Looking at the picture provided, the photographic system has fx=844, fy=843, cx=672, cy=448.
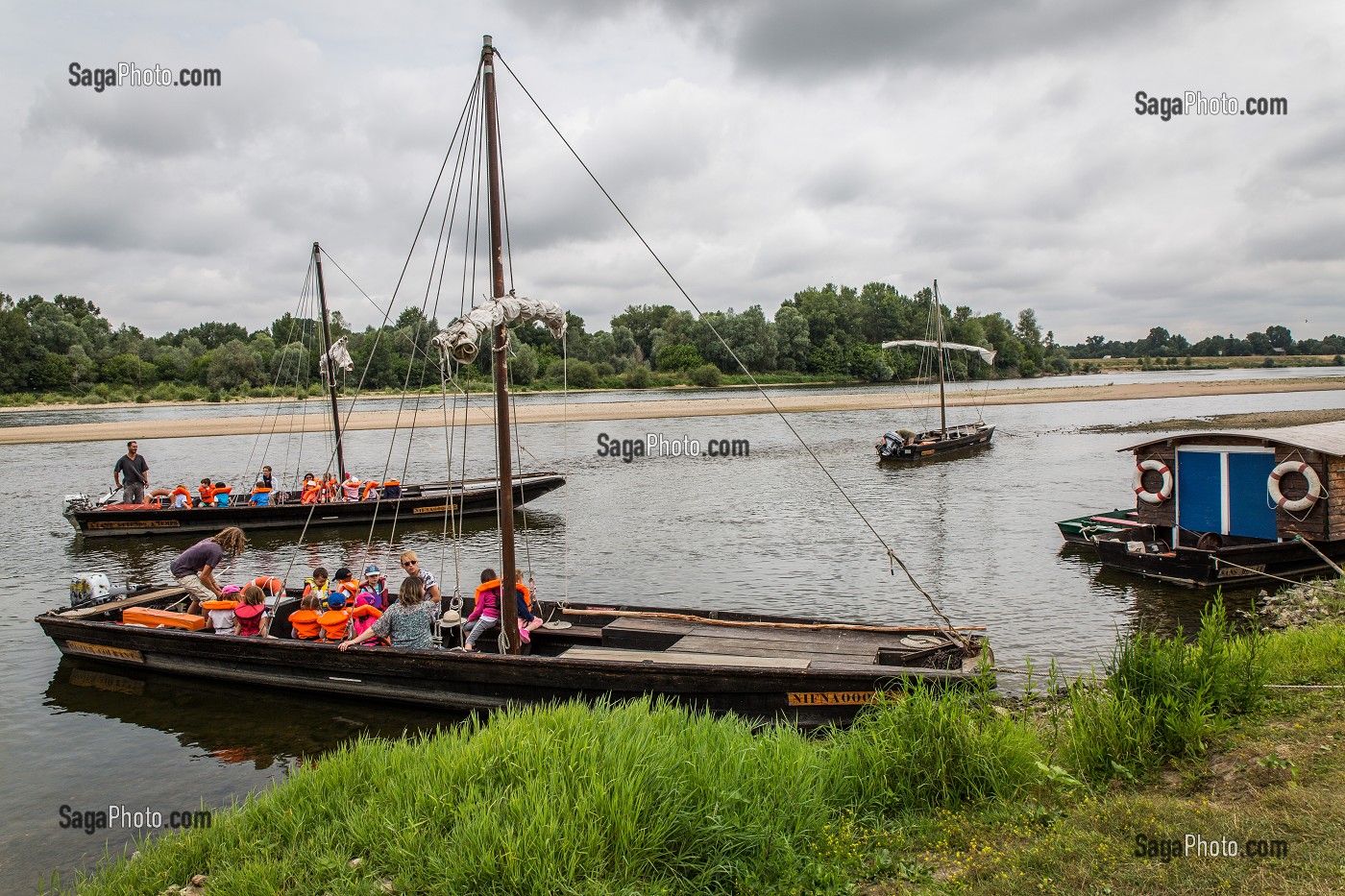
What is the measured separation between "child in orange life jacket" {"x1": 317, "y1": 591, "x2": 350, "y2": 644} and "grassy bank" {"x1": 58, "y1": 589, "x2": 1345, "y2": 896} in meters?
4.97

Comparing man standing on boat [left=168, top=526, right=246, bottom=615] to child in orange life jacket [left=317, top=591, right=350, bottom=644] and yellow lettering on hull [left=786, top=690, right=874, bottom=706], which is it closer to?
child in orange life jacket [left=317, top=591, right=350, bottom=644]

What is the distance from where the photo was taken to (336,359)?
27297mm

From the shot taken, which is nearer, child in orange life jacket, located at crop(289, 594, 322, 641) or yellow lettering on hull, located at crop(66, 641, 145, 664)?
child in orange life jacket, located at crop(289, 594, 322, 641)

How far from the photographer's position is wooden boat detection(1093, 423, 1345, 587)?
16484 mm

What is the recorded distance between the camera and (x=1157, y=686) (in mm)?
7250

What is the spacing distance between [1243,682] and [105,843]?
11.4 m

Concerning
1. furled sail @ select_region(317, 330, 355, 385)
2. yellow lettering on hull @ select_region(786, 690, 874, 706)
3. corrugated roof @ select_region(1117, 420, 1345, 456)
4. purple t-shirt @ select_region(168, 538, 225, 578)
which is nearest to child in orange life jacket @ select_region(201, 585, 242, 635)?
purple t-shirt @ select_region(168, 538, 225, 578)

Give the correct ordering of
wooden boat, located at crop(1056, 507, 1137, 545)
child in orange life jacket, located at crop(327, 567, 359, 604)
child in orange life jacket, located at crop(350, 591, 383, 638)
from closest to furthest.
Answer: child in orange life jacket, located at crop(350, 591, 383, 638)
child in orange life jacket, located at crop(327, 567, 359, 604)
wooden boat, located at crop(1056, 507, 1137, 545)

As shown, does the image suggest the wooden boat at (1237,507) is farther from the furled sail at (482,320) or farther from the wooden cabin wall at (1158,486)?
the furled sail at (482,320)

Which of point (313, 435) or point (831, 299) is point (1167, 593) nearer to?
point (313, 435)

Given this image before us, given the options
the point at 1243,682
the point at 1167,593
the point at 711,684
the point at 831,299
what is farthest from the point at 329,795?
the point at 831,299

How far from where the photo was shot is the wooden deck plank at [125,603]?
14.9 m

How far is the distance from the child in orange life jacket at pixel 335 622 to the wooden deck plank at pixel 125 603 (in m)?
4.80

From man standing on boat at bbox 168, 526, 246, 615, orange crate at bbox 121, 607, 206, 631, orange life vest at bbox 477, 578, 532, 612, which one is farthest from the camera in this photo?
man standing on boat at bbox 168, 526, 246, 615
